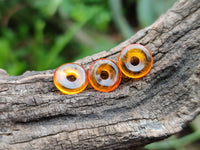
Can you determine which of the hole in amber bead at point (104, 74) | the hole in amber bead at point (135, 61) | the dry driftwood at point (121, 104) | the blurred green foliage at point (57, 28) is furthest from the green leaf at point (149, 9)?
the hole in amber bead at point (104, 74)

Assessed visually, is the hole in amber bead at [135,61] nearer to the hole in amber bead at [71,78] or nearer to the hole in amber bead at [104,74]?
the hole in amber bead at [104,74]

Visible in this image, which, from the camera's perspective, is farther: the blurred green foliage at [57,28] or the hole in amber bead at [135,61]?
the blurred green foliage at [57,28]

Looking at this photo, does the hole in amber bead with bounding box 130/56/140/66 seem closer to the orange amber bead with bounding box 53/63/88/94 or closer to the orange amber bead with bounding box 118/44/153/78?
the orange amber bead with bounding box 118/44/153/78

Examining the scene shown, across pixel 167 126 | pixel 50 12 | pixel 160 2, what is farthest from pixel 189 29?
pixel 50 12

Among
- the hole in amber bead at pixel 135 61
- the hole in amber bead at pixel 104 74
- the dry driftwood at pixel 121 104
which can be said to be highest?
the hole in amber bead at pixel 135 61

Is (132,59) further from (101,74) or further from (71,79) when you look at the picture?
(71,79)

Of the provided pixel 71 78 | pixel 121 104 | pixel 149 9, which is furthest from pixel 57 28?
pixel 121 104

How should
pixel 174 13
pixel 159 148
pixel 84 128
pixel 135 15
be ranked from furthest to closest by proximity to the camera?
pixel 135 15 → pixel 159 148 → pixel 174 13 → pixel 84 128

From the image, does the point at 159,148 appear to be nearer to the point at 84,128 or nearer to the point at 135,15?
the point at 84,128
